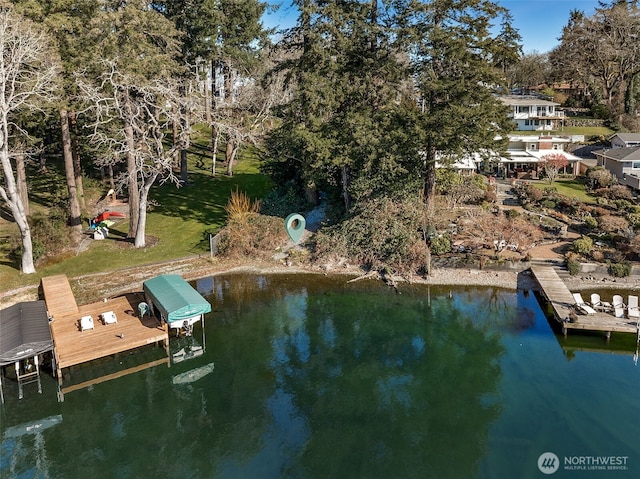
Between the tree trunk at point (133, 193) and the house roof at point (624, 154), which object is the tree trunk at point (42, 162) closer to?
the tree trunk at point (133, 193)

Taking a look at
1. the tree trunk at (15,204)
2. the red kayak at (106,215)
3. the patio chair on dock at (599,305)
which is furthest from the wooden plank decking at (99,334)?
the patio chair on dock at (599,305)

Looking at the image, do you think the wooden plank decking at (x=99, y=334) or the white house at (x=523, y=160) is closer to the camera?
the wooden plank decking at (x=99, y=334)

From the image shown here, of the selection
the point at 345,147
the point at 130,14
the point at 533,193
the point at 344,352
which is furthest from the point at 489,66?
the point at 130,14

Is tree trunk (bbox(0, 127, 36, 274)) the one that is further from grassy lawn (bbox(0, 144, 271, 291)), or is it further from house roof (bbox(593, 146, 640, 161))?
house roof (bbox(593, 146, 640, 161))

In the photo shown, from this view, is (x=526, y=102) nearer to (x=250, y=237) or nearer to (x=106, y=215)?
(x=250, y=237)

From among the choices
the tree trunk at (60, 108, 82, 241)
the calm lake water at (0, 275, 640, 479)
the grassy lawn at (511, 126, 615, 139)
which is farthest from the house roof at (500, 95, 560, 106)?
the tree trunk at (60, 108, 82, 241)
